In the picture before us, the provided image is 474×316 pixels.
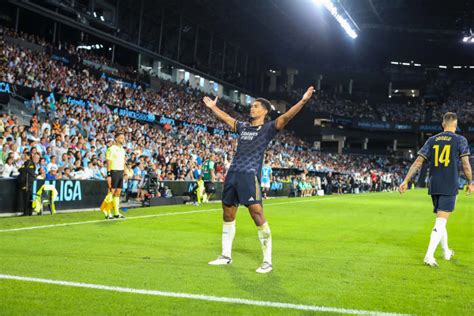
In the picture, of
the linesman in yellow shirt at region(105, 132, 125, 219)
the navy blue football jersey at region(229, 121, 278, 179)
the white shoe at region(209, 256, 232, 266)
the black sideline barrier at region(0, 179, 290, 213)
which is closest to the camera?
the navy blue football jersey at region(229, 121, 278, 179)

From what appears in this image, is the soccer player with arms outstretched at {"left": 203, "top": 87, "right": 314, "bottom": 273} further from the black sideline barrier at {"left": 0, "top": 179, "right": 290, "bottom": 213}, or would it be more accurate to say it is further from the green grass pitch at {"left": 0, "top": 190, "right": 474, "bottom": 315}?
the black sideline barrier at {"left": 0, "top": 179, "right": 290, "bottom": 213}

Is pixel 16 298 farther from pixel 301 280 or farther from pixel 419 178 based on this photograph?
pixel 419 178

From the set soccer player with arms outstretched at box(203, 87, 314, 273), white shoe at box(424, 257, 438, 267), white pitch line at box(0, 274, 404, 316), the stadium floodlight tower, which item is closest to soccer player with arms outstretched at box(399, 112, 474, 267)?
white shoe at box(424, 257, 438, 267)

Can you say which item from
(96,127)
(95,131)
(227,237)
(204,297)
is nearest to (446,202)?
(227,237)

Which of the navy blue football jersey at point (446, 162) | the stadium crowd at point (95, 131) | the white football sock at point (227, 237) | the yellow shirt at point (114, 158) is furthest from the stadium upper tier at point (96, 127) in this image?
the navy blue football jersey at point (446, 162)

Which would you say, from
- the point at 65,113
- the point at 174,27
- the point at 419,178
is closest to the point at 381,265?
the point at 65,113

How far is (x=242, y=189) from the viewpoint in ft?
20.7

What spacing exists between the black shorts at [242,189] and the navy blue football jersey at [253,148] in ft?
0.27

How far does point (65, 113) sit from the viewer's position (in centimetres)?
2358

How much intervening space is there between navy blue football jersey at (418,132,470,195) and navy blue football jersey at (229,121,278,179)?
8.68 ft

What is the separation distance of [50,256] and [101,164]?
1290 centimetres

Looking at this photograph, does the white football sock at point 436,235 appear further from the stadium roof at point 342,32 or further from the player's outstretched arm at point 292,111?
the stadium roof at point 342,32

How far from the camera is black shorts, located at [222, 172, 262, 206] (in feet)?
20.6

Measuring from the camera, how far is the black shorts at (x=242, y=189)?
6271 millimetres
